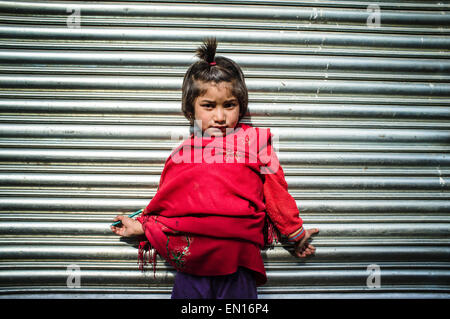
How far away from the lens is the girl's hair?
54.6 inches

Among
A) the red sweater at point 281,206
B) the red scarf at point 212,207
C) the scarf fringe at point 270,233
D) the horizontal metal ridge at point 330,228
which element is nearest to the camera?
the red scarf at point 212,207

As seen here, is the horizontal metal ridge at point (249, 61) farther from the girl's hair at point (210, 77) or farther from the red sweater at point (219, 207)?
the red sweater at point (219, 207)

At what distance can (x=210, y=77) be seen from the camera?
1383 millimetres

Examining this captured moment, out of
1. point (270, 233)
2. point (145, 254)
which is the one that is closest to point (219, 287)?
point (270, 233)

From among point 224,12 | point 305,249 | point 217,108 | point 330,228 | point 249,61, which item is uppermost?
point 224,12

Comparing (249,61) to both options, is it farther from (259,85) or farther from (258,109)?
(258,109)

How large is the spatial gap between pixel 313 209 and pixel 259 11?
1.59m

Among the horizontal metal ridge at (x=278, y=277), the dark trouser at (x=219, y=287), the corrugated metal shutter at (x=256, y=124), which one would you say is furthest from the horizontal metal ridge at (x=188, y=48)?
the horizontal metal ridge at (x=278, y=277)

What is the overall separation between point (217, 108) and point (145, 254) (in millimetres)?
1192

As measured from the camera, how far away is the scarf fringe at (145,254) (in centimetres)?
161

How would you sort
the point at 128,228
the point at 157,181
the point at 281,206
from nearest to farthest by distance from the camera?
the point at 281,206 → the point at 128,228 → the point at 157,181

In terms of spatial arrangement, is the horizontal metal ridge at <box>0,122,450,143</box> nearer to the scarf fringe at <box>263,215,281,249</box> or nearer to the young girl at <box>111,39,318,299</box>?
the young girl at <box>111,39,318,299</box>

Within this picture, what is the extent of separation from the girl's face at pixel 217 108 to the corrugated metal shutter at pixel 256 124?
1.26 feet

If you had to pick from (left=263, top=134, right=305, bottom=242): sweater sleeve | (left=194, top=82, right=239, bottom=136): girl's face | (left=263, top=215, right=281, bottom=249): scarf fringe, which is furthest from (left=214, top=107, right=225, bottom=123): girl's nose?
(left=263, top=215, right=281, bottom=249): scarf fringe
